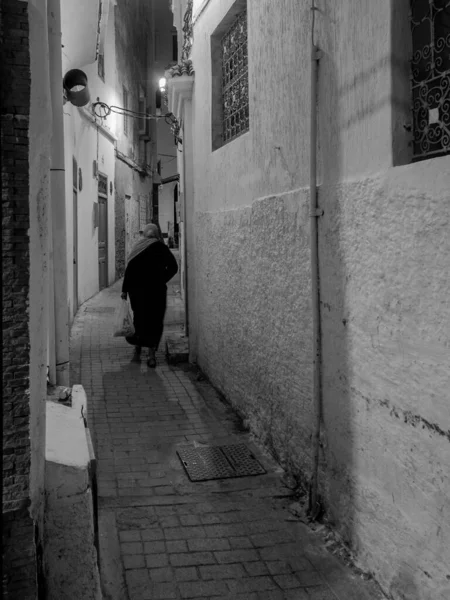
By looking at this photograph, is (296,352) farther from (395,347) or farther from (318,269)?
(395,347)

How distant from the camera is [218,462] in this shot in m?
5.21

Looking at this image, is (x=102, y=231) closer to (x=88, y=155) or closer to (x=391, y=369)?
(x=88, y=155)

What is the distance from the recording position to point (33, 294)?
2.35m

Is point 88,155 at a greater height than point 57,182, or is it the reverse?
point 88,155

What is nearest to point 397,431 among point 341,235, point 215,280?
point 341,235

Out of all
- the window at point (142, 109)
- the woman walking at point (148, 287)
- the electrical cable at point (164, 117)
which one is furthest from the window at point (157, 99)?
the woman walking at point (148, 287)

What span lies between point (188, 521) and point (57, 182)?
2283 mm

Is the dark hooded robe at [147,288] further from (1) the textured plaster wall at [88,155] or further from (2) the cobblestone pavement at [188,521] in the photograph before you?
(1) the textured plaster wall at [88,155]

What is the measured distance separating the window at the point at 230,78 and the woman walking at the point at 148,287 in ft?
6.35

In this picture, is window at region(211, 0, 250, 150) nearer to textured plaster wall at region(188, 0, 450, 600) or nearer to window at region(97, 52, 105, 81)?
textured plaster wall at region(188, 0, 450, 600)

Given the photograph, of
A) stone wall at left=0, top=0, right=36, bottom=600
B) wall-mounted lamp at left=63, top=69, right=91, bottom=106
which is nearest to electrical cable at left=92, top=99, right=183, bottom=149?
wall-mounted lamp at left=63, top=69, right=91, bottom=106

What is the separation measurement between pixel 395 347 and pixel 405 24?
59.8 inches

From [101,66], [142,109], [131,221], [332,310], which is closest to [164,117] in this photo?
[101,66]

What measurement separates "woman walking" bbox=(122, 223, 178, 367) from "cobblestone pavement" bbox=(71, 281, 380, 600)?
154cm
